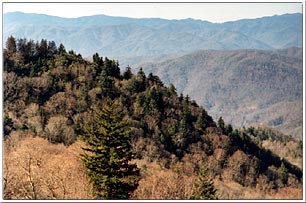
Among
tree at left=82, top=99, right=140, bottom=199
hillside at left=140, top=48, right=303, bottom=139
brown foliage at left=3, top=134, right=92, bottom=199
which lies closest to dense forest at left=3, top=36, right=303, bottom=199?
brown foliage at left=3, top=134, right=92, bottom=199

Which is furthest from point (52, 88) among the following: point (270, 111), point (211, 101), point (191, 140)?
point (211, 101)

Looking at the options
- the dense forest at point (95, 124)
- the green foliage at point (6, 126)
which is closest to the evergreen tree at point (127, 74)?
the dense forest at point (95, 124)

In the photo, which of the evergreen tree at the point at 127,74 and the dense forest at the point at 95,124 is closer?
the dense forest at the point at 95,124

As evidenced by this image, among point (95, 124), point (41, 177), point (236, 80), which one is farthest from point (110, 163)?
point (236, 80)

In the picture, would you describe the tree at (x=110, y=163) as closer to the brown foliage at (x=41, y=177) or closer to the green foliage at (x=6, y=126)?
the brown foliage at (x=41, y=177)

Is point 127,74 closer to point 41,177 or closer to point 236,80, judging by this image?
point 41,177

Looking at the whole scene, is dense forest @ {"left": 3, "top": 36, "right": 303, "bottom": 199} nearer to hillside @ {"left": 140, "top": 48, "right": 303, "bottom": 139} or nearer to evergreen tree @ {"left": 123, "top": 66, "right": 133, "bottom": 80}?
evergreen tree @ {"left": 123, "top": 66, "right": 133, "bottom": 80}

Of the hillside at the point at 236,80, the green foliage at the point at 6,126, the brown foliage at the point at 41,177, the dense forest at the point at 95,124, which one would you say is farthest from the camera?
the hillside at the point at 236,80
